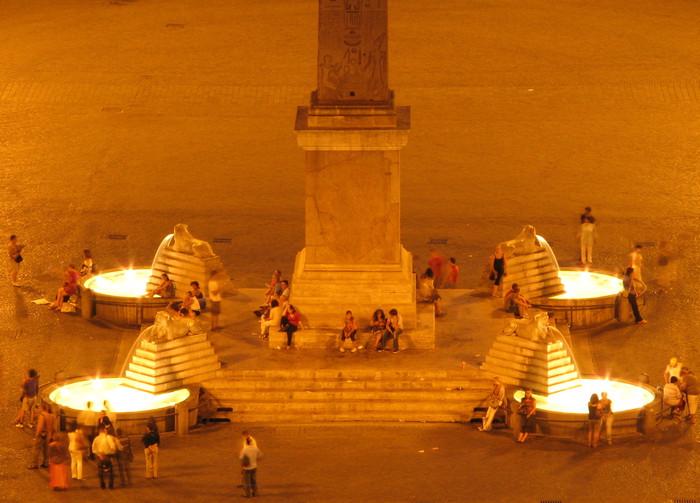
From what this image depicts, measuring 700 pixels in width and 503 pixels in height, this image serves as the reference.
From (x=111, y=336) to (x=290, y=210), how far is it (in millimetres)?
9842

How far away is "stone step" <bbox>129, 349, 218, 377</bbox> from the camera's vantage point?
124ft

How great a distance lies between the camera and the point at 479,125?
187 feet

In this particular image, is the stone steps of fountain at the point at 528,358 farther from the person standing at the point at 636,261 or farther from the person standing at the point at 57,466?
the person standing at the point at 57,466

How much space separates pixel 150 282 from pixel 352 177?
21.7ft

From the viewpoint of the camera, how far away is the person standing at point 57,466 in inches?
1325

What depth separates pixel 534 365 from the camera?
3778 centimetres

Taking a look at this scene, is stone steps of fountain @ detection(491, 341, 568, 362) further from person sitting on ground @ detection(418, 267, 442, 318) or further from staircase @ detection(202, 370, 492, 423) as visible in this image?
person sitting on ground @ detection(418, 267, 442, 318)

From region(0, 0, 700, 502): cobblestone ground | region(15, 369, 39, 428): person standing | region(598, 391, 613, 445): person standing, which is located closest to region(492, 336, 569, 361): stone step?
region(598, 391, 613, 445): person standing

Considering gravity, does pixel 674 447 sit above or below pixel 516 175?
below

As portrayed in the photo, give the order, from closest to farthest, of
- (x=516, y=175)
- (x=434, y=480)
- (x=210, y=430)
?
(x=434, y=480) < (x=210, y=430) < (x=516, y=175)

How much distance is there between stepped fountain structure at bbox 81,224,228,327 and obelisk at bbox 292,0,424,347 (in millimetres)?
3804

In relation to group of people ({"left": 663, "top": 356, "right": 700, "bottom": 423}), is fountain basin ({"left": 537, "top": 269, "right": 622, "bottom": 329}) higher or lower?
higher

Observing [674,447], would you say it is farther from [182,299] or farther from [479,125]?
[479,125]

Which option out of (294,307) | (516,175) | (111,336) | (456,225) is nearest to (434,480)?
(294,307)
